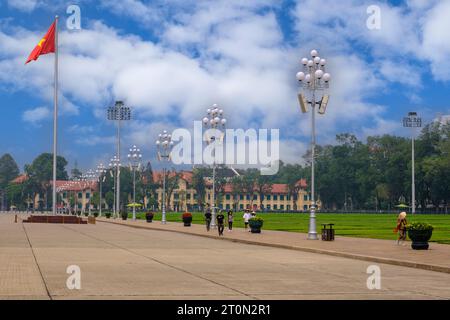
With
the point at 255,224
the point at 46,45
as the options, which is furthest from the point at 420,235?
the point at 46,45

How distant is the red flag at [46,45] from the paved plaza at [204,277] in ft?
120

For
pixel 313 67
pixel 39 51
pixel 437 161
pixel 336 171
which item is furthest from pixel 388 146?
pixel 313 67

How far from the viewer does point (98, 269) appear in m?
20.1

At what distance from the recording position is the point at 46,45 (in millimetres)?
62906

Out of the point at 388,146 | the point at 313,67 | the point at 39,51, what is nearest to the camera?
the point at 313,67

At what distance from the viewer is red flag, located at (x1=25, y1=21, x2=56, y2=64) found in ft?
202

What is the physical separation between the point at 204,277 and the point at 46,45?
4897 cm

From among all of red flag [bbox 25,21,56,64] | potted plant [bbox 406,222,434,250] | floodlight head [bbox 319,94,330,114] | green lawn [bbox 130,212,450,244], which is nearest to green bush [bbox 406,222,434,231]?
potted plant [bbox 406,222,434,250]

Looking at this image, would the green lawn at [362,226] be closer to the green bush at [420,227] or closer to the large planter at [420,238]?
the green bush at [420,227]

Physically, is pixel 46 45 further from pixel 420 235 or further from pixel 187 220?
pixel 420 235

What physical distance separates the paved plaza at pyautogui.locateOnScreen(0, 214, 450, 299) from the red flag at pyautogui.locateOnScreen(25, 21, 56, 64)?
36.6 m

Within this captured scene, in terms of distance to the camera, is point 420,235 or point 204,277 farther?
point 420,235
